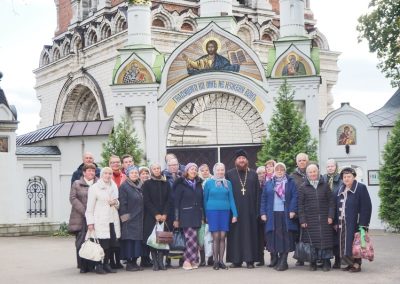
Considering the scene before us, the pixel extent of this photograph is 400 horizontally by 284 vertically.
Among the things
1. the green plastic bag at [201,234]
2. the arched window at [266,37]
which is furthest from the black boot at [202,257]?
the arched window at [266,37]

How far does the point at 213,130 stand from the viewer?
2031cm

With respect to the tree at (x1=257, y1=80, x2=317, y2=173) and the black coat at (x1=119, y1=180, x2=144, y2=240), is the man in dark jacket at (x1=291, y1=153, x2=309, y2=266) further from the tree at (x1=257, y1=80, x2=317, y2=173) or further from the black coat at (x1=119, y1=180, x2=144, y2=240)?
the tree at (x1=257, y1=80, x2=317, y2=173)

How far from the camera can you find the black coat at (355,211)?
33.6ft

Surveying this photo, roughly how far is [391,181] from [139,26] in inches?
317

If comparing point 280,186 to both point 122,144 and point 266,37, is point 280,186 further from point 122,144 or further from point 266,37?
point 266,37

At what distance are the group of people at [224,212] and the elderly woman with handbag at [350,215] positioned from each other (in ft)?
0.04

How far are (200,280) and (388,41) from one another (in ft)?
54.2

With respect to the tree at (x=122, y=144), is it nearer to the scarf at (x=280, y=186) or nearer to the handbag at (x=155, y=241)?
the handbag at (x=155, y=241)

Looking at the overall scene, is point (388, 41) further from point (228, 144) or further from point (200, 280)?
point (200, 280)

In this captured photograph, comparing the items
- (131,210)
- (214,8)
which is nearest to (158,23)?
(214,8)

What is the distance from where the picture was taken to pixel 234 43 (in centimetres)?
1995

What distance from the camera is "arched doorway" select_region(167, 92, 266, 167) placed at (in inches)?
790

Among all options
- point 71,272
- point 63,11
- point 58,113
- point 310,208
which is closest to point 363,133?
point 310,208

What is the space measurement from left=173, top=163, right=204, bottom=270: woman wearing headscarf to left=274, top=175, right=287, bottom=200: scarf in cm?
109
